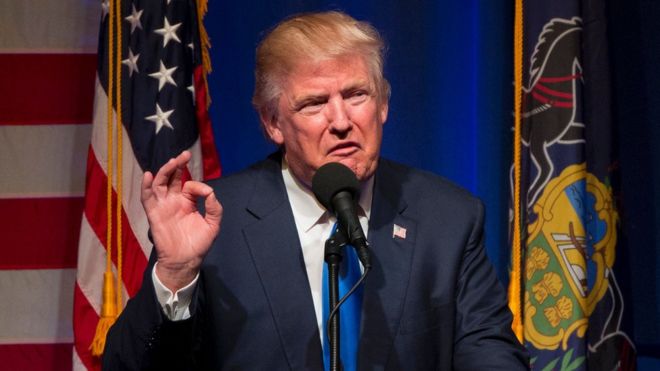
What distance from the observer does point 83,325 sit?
3.03 metres

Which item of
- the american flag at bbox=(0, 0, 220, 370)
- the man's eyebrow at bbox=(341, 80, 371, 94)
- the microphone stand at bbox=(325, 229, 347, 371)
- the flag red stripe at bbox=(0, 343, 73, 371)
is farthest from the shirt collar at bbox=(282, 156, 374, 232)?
the flag red stripe at bbox=(0, 343, 73, 371)

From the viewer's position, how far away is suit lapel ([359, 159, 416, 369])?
216cm

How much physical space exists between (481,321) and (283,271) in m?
0.47

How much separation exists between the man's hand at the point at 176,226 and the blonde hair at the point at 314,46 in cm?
46

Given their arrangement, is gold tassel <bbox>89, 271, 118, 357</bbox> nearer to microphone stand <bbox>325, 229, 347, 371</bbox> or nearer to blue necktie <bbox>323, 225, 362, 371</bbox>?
blue necktie <bbox>323, 225, 362, 371</bbox>

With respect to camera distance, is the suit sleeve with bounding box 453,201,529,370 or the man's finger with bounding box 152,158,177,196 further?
the suit sleeve with bounding box 453,201,529,370

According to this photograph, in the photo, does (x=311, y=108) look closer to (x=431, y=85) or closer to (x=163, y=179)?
(x=163, y=179)

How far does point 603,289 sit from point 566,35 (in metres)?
0.75

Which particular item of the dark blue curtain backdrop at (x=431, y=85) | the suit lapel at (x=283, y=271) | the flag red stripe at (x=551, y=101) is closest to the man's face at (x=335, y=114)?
the suit lapel at (x=283, y=271)

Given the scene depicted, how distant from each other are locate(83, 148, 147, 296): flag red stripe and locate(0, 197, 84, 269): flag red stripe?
1.06 ft

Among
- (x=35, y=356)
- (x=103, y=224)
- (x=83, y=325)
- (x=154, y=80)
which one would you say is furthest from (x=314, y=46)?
(x=35, y=356)

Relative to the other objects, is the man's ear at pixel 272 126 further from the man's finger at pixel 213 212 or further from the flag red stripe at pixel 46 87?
the flag red stripe at pixel 46 87

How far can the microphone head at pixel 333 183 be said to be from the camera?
1.79 metres

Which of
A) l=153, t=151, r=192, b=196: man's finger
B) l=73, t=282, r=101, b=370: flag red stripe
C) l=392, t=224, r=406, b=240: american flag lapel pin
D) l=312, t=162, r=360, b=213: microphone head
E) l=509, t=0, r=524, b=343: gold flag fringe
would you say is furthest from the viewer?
l=73, t=282, r=101, b=370: flag red stripe
